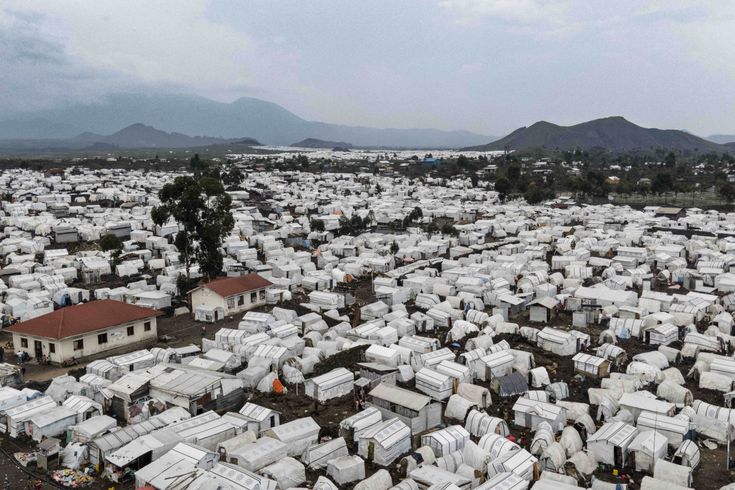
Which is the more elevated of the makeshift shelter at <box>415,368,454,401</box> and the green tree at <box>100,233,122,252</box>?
the green tree at <box>100,233,122,252</box>

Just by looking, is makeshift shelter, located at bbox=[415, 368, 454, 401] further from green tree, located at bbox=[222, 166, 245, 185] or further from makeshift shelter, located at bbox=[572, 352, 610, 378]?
green tree, located at bbox=[222, 166, 245, 185]

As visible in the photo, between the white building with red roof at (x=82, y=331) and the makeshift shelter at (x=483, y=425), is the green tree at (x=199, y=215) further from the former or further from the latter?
the makeshift shelter at (x=483, y=425)

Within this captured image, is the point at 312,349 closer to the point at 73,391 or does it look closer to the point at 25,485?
the point at 73,391

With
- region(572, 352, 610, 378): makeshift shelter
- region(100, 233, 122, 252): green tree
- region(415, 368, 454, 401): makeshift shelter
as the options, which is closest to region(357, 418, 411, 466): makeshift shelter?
region(415, 368, 454, 401): makeshift shelter

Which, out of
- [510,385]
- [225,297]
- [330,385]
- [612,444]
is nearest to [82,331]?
[225,297]

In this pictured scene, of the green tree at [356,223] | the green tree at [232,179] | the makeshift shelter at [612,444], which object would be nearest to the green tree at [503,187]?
the green tree at [356,223]

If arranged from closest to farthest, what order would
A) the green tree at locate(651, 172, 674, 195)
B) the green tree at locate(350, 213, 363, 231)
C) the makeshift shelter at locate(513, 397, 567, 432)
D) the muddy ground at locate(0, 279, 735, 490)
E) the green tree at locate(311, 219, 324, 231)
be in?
1. the muddy ground at locate(0, 279, 735, 490)
2. the makeshift shelter at locate(513, 397, 567, 432)
3. the green tree at locate(311, 219, 324, 231)
4. the green tree at locate(350, 213, 363, 231)
5. the green tree at locate(651, 172, 674, 195)

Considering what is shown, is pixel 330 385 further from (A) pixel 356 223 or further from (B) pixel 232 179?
(B) pixel 232 179
